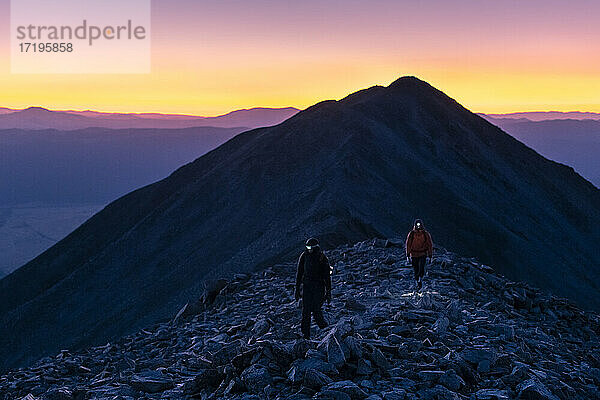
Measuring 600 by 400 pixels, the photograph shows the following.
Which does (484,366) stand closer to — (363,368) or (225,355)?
(363,368)

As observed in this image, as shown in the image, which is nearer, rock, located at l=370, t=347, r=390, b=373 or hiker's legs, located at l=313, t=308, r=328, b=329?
rock, located at l=370, t=347, r=390, b=373

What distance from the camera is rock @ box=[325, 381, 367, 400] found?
331 inches

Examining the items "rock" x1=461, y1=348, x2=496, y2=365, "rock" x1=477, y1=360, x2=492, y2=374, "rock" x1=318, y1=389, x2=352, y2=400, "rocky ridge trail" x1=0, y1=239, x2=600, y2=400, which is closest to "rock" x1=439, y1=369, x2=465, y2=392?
"rocky ridge trail" x1=0, y1=239, x2=600, y2=400

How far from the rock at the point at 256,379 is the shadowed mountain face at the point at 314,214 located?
18730mm

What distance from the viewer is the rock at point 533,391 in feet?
29.7

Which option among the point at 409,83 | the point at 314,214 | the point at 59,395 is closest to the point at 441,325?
the point at 59,395

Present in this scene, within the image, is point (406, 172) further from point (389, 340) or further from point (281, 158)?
point (389, 340)

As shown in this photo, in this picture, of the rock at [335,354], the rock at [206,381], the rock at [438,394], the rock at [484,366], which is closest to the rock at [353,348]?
the rock at [335,354]

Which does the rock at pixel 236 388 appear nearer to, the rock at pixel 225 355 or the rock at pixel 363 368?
the rock at pixel 225 355

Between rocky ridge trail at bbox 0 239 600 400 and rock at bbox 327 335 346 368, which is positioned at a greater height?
rock at bbox 327 335 346 368

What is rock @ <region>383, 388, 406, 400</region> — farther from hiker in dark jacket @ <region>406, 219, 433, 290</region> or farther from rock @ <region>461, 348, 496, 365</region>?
hiker in dark jacket @ <region>406, 219, 433, 290</region>

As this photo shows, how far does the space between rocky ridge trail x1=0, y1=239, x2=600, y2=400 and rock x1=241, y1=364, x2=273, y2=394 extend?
0.7 inches

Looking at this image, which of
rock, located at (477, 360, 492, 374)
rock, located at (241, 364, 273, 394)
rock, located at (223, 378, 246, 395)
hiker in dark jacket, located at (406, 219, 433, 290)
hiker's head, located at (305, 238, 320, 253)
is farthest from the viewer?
hiker in dark jacket, located at (406, 219, 433, 290)

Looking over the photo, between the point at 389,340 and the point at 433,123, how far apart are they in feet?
185
